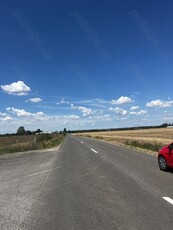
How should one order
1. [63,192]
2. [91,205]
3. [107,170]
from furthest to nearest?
1. [107,170]
2. [63,192]
3. [91,205]

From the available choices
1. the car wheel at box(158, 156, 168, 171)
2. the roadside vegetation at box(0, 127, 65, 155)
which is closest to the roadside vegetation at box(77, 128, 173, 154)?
the roadside vegetation at box(0, 127, 65, 155)

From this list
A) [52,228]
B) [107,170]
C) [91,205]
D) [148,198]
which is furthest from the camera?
[107,170]

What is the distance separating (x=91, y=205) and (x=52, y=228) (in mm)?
1947

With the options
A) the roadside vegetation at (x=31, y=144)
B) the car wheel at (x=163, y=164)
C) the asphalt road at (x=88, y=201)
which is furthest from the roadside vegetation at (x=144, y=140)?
the asphalt road at (x=88, y=201)

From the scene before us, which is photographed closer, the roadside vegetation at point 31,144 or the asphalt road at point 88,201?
the asphalt road at point 88,201

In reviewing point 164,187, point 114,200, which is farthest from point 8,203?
point 164,187

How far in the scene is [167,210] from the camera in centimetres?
714

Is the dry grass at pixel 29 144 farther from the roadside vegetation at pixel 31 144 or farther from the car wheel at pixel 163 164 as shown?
the car wheel at pixel 163 164

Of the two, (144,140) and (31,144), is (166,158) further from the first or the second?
(144,140)

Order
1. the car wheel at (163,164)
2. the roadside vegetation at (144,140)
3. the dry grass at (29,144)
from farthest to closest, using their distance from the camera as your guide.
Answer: the dry grass at (29,144), the roadside vegetation at (144,140), the car wheel at (163,164)

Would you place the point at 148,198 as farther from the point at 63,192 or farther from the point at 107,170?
the point at 107,170

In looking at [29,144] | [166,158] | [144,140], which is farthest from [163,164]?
[144,140]

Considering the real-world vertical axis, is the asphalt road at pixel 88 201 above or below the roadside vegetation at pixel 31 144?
below

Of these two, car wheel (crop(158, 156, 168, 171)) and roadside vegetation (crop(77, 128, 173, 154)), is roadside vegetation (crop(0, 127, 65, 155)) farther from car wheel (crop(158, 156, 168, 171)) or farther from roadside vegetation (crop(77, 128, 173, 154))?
car wheel (crop(158, 156, 168, 171))
